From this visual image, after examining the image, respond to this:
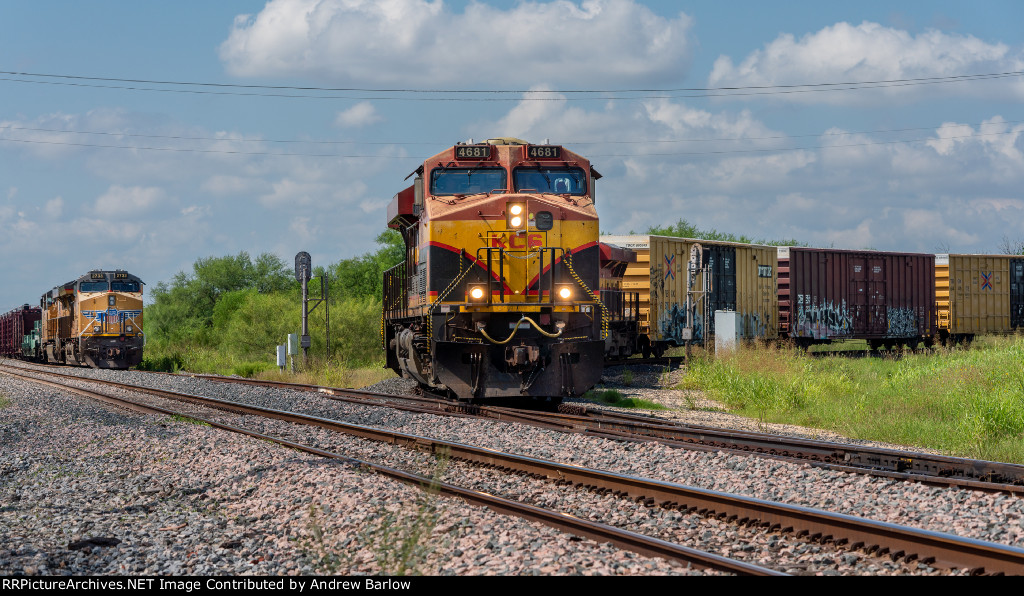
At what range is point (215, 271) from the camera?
7306 cm

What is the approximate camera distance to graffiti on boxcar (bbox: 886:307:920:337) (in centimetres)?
2844

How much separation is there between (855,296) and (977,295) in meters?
6.68

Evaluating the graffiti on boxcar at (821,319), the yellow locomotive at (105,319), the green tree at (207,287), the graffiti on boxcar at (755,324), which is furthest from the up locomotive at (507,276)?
the green tree at (207,287)

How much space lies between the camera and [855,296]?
1082 inches

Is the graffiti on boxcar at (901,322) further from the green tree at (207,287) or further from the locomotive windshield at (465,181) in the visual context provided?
the green tree at (207,287)

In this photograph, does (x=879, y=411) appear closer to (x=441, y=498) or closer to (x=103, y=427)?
(x=441, y=498)

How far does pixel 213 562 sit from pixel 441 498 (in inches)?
76.2

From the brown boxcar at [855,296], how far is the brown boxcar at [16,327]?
35521mm

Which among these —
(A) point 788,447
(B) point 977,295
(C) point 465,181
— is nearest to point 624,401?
(C) point 465,181

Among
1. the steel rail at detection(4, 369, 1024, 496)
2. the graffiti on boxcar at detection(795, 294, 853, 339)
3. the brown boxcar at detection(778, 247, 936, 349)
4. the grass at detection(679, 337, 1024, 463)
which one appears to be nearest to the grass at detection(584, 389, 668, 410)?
the grass at detection(679, 337, 1024, 463)

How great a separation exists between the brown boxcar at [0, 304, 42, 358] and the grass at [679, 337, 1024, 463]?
3809 centimetres

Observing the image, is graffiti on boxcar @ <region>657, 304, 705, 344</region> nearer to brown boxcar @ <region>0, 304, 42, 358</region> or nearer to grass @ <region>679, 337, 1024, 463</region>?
grass @ <region>679, 337, 1024, 463</region>

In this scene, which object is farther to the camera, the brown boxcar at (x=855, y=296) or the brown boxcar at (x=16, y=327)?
the brown boxcar at (x=16, y=327)

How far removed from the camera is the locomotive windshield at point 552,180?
12.7m
